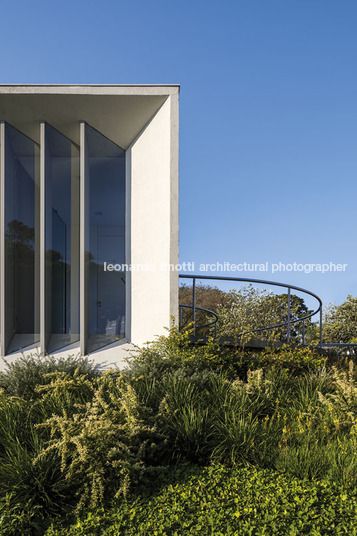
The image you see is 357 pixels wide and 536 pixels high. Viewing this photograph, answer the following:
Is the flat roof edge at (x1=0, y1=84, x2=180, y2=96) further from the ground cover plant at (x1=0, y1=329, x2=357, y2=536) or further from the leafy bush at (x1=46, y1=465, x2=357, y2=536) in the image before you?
the leafy bush at (x1=46, y1=465, x2=357, y2=536)

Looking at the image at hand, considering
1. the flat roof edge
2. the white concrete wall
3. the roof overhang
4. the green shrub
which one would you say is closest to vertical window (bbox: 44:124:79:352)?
the roof overhang

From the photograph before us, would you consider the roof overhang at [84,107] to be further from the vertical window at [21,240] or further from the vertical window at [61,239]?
the vertical window at [21,240]

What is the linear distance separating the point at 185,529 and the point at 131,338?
14.0 feet

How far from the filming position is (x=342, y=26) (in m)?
8.77

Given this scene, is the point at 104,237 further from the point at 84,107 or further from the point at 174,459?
the point at 174,459

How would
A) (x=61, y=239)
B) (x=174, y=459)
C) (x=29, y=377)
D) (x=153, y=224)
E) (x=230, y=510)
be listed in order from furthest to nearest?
(x=61, y=239), (x=153, y=224), (x=29, y=377), (x=174, y=459), (x=230, y=510)

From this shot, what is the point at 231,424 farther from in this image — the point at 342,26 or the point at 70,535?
the point at 342,26

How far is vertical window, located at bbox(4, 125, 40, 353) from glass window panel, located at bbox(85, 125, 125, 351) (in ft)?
3.58

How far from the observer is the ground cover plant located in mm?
2617

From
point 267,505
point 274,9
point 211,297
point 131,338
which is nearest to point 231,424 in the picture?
point 267,505

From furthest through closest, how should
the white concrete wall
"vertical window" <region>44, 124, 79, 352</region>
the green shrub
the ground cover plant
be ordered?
1. "vertical window" <region>44, 124, 79, 352</region>
2. the white concrete wall
3. the green shrub
4. the ground cover plant

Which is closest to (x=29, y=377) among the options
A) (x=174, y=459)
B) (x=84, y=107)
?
(x=174, y=459)

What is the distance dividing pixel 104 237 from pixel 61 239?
31.4 inches

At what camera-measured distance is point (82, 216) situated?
648cm
